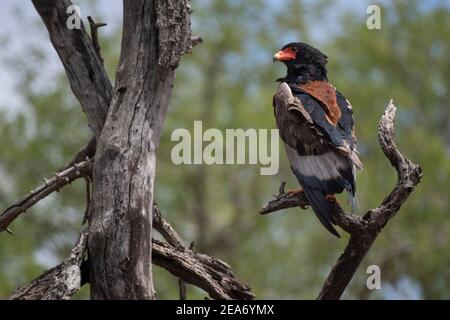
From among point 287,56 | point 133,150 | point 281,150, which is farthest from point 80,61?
point 281,150

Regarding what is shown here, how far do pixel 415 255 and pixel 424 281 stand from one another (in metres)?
1.07

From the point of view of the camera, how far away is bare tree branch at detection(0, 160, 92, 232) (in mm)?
6371

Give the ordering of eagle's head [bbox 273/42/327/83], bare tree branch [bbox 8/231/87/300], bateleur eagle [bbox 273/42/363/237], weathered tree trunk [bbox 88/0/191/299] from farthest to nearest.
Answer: eagle's head [bbox 273/42/327/83], bateleur eagle [bbox 273/42/363/237], weathered tree trunk [bbox 88/0/191/299], bare tree branch [bbox 8/231/87/300]

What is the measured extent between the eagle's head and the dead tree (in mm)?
950

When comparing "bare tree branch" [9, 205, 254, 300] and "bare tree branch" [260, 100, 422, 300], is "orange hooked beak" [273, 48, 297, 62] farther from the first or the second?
"bare tree branch" [9, 205, 254, 300]

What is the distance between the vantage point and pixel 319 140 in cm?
641

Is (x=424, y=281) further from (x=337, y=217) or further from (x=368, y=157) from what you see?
(x=337, y=217)

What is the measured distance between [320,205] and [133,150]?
4.39 ft

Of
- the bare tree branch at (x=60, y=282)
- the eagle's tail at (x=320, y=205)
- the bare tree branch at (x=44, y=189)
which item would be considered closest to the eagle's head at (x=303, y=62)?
the eagle's tail at (x=320, y=205)

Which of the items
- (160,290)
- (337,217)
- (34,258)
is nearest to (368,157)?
(160,290)

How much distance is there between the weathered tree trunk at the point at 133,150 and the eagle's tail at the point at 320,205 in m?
1.12

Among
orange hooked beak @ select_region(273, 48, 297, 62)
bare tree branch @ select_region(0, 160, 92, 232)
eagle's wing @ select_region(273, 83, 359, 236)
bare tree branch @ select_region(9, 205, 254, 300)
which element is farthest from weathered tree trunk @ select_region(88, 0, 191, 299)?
orange hooked beak @ select_region(273, 48, 297, 62)

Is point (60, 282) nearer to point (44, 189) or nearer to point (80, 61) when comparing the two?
point (44, 189)

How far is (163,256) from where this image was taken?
6.34 meters
